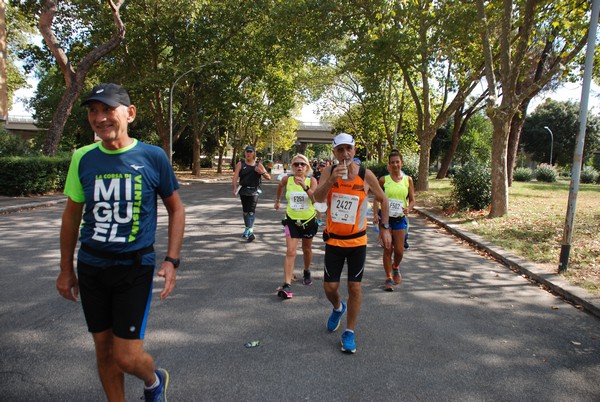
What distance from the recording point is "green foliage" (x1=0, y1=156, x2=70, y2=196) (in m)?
15.0

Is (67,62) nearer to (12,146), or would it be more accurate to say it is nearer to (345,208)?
(12,146)

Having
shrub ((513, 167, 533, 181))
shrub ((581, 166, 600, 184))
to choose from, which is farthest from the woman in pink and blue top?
shrub ((581, 166, 600, 184))

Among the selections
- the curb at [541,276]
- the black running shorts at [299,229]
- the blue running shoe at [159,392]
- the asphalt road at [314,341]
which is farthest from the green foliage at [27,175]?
the blue running shoe at [159,392]

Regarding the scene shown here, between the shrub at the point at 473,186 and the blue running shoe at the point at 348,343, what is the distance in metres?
11.4

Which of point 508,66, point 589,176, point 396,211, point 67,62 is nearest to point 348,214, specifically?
point 396,211

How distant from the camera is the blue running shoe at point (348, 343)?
3.68 meters

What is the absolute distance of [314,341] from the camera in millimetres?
3906

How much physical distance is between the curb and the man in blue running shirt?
5.07 meters

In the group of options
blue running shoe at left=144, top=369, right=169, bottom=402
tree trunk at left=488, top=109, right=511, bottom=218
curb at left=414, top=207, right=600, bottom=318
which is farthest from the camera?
tree trunk at left=488, top=109, right=511, bottom=218

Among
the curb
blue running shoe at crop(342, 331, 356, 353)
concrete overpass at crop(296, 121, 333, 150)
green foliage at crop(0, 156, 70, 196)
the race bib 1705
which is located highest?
concrete overpass at crop(296, 121, 333, 150)

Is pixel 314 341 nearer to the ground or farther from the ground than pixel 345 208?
nearer to the ground

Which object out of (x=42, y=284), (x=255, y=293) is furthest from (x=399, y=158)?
(x=42, y=284)

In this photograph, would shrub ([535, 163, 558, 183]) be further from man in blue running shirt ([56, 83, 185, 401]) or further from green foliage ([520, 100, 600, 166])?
man in blue running shirt ([56, 83, 185, 401])

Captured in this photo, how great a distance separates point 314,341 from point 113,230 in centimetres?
223
